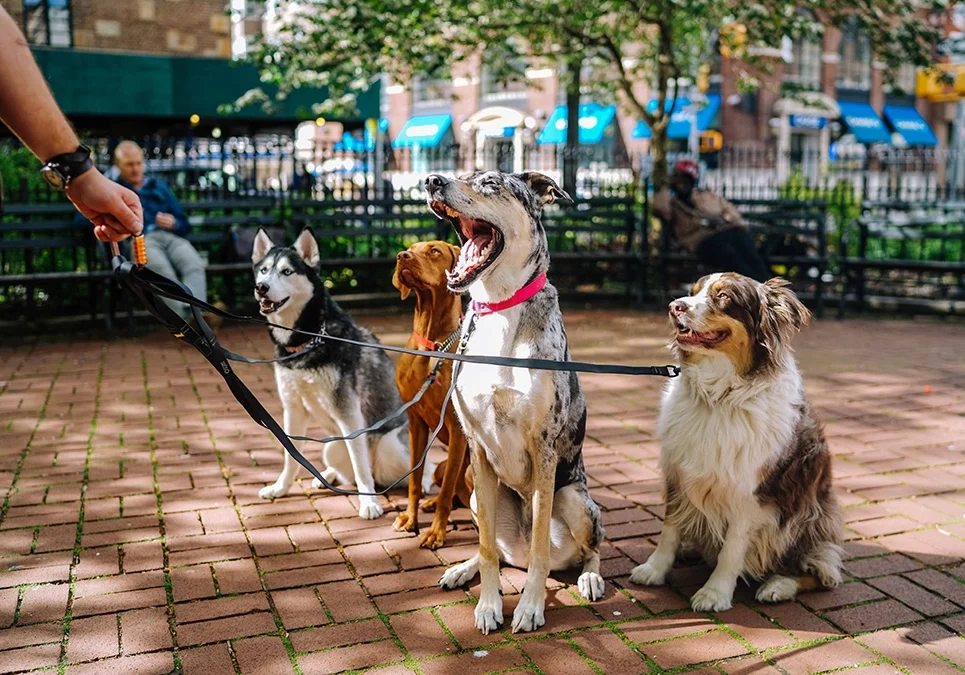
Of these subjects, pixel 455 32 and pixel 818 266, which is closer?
pixel 818 266

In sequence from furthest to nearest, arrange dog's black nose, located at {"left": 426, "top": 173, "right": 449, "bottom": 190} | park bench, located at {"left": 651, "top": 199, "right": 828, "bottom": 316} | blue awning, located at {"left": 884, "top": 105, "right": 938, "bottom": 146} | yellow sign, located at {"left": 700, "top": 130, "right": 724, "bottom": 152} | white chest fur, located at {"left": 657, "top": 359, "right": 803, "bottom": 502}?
blue awning, located at {"left": 884, "top": 105, "right": 938, "bottom": 146} → yellow sign, located at {"left": 700, "top": 130, "right": 724, "bottom": 152} → park bench, located at {"left": 651, "top": 199, "right": 828, "bottom": 316} → white chest fur, located at {"left": 657, "top": 359, "right": 803, "bottom": 502} → dog's black nose, located at {"left": 426, "top": 173, "right": 449, "bottom": 190}

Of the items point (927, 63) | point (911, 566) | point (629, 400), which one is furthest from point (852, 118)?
point (911, 566)

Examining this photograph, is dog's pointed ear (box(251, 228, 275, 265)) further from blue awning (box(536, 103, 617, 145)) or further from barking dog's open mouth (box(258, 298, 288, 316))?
blue awning (box(536, 103, 617, 145))

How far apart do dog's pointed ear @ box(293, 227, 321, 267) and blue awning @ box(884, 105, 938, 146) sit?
39501mm

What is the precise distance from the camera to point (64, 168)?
2.57 metres

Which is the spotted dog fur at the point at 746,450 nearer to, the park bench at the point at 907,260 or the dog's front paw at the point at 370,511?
the dog's front paw at the point at 370,511

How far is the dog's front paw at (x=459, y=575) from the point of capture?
12.2 feet

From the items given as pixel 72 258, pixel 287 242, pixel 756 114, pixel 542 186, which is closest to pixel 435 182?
pixel 542 186

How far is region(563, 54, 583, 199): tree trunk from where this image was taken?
12039 millimetres

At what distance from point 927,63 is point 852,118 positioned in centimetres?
2826

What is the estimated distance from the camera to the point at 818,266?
1120 centimetres

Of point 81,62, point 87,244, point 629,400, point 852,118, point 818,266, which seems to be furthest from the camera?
point 852,118

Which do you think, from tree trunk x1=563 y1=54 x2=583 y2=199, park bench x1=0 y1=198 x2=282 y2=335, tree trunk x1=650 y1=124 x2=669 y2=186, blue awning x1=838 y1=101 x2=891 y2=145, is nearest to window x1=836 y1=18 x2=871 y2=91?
blue awning x1=838 y1=101 x2=891 y2=145

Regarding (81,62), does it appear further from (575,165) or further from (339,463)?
(339,463)
